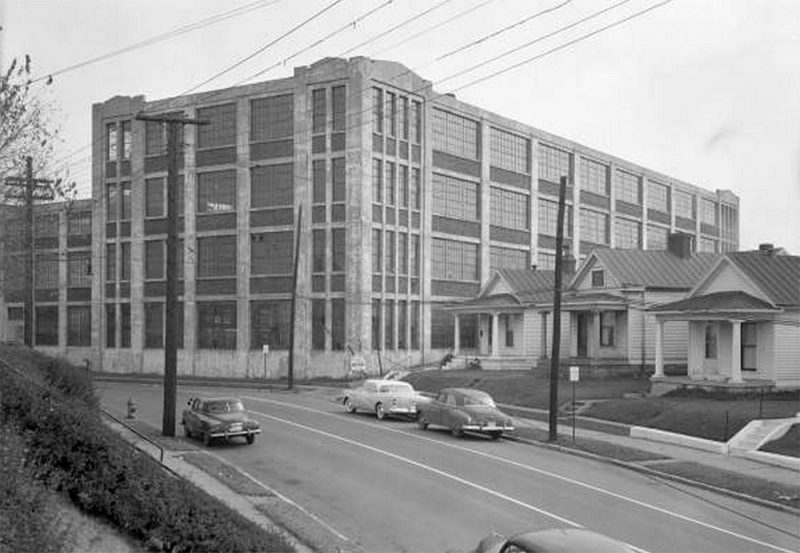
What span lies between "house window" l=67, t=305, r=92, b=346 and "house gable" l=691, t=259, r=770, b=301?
158 ft

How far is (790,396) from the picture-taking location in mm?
34000

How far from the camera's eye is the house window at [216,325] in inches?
2404

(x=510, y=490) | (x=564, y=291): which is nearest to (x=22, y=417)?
(x=510, y=490)

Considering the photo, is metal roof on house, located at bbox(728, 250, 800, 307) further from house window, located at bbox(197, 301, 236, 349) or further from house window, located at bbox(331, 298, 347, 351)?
house window, located at bbox(197, 301, 236, 349)

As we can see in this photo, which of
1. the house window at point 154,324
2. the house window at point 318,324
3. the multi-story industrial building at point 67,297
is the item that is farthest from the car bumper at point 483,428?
the multi-story industrial building at point 67,297

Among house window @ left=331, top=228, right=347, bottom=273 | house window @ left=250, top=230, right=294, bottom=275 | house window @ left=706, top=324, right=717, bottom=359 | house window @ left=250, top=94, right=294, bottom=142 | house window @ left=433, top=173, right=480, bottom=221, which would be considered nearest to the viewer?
house window @ left=706, top=324, right=717, bottom=359

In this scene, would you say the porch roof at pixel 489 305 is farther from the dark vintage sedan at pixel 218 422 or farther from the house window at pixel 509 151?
the dark vintage sedan at pixel 218 422

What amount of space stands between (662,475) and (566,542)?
47.8ft

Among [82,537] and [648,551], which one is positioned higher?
[82,537]

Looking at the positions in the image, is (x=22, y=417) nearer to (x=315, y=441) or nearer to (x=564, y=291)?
(x=315, y=441)

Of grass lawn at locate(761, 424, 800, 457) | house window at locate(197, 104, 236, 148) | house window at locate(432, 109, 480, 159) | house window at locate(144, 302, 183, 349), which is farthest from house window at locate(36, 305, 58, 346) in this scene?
grass lawn at locate(761, 424, 800, 457)

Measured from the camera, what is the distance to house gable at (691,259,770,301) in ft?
119

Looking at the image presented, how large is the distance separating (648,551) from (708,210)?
90.0 meters

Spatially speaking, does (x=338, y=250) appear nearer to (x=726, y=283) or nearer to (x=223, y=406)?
(x=726, y=283)
